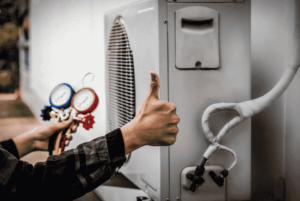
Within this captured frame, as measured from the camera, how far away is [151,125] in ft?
1.60

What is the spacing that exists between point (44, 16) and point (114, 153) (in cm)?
99

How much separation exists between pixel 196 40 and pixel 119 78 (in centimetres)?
36

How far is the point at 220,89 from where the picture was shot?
25.6 inches

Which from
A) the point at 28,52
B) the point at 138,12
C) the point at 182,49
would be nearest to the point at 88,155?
the point at 182,49

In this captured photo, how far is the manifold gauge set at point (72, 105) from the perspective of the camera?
74cm

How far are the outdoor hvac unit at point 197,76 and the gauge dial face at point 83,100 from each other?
0.22 metres

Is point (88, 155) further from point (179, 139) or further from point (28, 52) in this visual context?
point (28, 52)

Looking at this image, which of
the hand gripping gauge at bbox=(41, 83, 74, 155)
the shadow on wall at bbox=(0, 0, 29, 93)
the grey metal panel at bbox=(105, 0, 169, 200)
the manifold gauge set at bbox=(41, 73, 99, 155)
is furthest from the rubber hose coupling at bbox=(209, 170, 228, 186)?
the shadow on wall at bbox=(0, 0, 29, 93)

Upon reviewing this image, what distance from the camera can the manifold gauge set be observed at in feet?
2.44

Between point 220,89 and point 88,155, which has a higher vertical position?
point 220,89

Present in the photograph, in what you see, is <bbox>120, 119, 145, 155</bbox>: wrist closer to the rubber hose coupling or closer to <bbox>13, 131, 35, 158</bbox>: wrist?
the rubber hose coupling

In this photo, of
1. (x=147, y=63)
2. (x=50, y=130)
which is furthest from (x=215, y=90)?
(x=50, y=130)

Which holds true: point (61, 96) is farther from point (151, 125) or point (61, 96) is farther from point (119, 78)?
point (151, 125)

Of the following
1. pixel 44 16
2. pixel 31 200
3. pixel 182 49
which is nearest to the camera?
pixel 31 200
